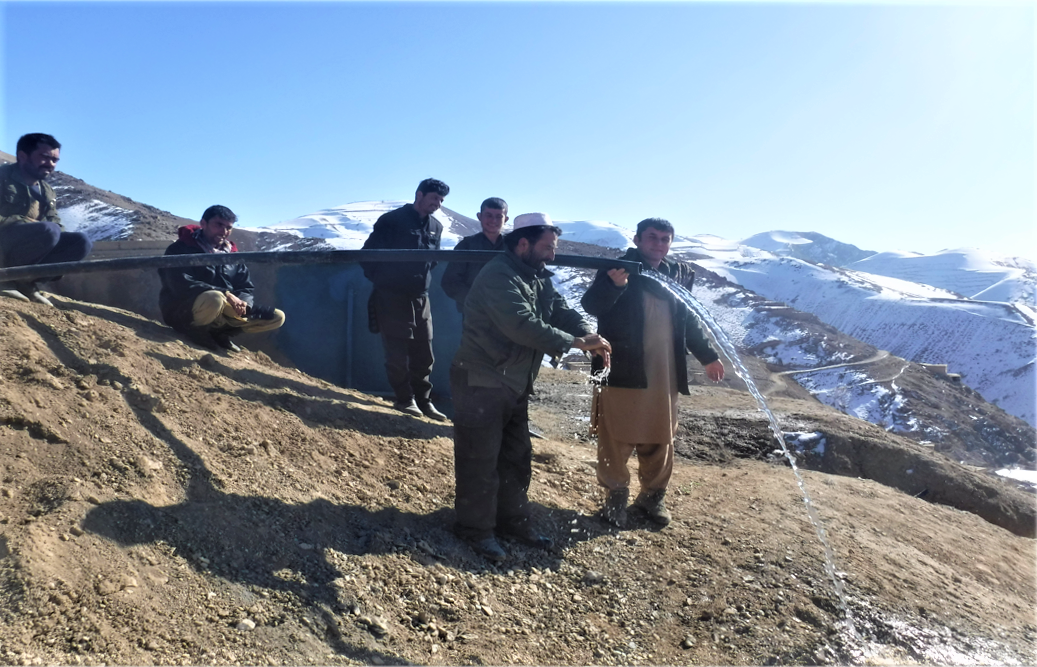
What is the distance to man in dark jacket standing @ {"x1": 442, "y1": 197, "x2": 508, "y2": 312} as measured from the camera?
16.4 feet

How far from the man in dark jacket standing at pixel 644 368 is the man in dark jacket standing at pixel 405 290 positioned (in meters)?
1.63

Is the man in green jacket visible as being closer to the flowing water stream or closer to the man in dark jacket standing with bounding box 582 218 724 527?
the man in dark jacket standing with bounding box 582 218 724 527

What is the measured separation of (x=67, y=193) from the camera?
19.2 m

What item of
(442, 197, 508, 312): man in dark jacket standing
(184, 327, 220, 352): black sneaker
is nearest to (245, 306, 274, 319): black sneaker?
(184, 327, 220, 352): black sneaker

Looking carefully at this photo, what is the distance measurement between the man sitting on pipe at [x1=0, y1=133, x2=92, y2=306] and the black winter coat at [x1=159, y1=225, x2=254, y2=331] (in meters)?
0.59

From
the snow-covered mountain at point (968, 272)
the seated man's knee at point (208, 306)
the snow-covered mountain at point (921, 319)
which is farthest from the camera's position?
the snow-covered mountain at point (968, 272)

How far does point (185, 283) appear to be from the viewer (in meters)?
4.86

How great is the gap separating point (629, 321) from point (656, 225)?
551 millimetres

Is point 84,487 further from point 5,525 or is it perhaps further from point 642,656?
point 642,656

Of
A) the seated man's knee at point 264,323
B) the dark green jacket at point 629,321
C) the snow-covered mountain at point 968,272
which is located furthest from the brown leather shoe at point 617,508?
the snow-covered mountain at point 968,272

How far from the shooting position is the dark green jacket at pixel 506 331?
10.6 feet

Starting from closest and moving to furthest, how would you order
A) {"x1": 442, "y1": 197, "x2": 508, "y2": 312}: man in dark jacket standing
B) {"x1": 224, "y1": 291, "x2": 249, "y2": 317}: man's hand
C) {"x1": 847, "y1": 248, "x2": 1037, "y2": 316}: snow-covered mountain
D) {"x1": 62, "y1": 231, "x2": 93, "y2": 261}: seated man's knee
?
{"x1": 62, "y1": 231, "x2": 93, "y2": 261}: seated man's knee → {"x1": 224, "y1": 291, "x2": 249, "y2": 317}: man's hand → {"x1": 442, "y1": 197, "x2": 508, "y2": 312}: man in dark jacket standing → {"x1": 847, "y1": 248, "x2": 1037, "y2": 316}: snow-covered mountain

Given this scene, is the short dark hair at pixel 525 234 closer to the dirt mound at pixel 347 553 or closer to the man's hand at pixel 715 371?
the man's hand at pixel 715 371

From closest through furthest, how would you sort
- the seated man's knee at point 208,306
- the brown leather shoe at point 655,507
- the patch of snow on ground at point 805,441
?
the brown leather shoe at point 655,507 < the seated man's knee at point 208,306 < the patch of snow on ground at point 805,441
